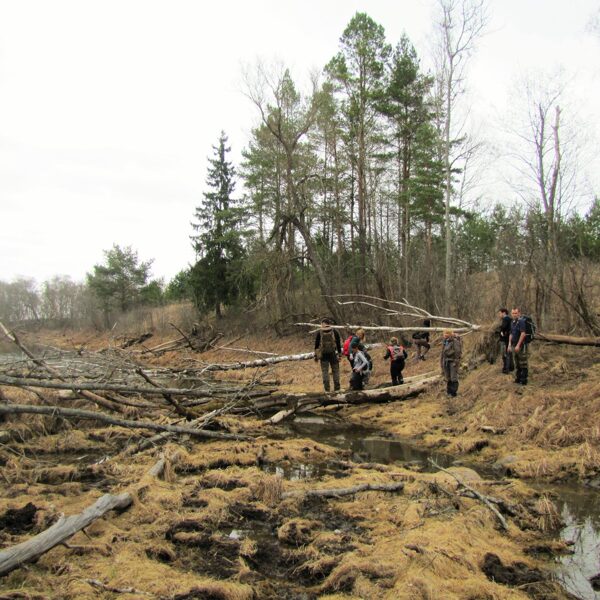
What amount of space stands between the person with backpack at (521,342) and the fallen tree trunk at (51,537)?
343 inches

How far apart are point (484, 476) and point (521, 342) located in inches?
167

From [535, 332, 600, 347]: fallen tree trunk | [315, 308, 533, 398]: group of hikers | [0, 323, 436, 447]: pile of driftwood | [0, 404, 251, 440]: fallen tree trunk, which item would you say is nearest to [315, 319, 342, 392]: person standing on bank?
[315, 308, 533, 398]: group of hikers

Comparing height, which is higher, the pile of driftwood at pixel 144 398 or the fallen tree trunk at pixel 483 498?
the pile of driftwood at pixel 144 398

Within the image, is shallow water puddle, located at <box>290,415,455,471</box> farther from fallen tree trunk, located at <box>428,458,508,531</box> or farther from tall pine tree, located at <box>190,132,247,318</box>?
tall pine tree, located at <box>190,132,247,318</box>

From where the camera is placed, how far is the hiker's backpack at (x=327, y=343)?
12789 millimetres

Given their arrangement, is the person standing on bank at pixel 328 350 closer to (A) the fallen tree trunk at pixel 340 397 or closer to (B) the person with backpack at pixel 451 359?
(A) the fallen tree trunk at pixel 340 397

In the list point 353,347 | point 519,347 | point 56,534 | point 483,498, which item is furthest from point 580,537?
point 353,347

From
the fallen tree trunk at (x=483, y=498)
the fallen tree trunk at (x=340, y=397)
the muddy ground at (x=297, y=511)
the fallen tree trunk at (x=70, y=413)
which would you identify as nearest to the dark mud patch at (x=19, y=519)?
the muddy ground at (x=297, y=511)

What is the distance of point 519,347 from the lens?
34.8 feet

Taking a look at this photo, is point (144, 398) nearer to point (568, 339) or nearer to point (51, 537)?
point (51, 537)

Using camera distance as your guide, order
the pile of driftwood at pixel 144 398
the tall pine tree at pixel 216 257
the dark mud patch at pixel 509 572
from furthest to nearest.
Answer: the tall pine tree at pixel 216 257
the pile of driftwood at pixel 144 398
the dark mud patch at pixel 509 572

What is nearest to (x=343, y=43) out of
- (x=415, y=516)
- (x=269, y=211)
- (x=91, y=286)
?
(x=269, y=211)

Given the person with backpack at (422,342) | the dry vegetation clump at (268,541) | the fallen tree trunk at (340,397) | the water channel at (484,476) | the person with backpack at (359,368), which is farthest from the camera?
the person with backpack at (422,342)

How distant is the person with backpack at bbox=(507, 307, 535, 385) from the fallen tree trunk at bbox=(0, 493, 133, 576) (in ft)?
28.6
